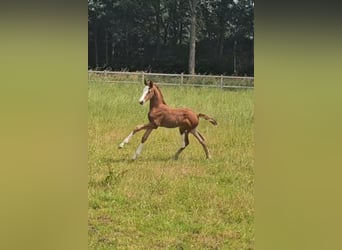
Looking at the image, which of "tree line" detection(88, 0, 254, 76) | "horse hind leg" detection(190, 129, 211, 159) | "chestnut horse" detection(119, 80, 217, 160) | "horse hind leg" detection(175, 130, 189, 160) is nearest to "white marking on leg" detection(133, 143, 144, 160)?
"chestnut horse" detection(119, 80, 217, 160)

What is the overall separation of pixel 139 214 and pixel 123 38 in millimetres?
1178

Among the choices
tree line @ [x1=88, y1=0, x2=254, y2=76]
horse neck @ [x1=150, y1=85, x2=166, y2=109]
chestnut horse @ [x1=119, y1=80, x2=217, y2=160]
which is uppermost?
tree line @ [x1=88, y1=0, x2=254, y2=76]

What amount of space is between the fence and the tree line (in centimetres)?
4

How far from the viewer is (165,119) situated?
10.3 ft

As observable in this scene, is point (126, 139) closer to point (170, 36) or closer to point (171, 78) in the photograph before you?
point (171, 78)

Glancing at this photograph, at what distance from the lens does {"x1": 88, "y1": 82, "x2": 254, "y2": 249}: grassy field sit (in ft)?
9.84

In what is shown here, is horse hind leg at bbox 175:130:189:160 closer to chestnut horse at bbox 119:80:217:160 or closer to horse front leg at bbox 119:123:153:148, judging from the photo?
chestnut horse at bbox 119:80:217:160

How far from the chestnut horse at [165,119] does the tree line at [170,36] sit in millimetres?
171

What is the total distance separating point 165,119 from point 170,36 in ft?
1.85
